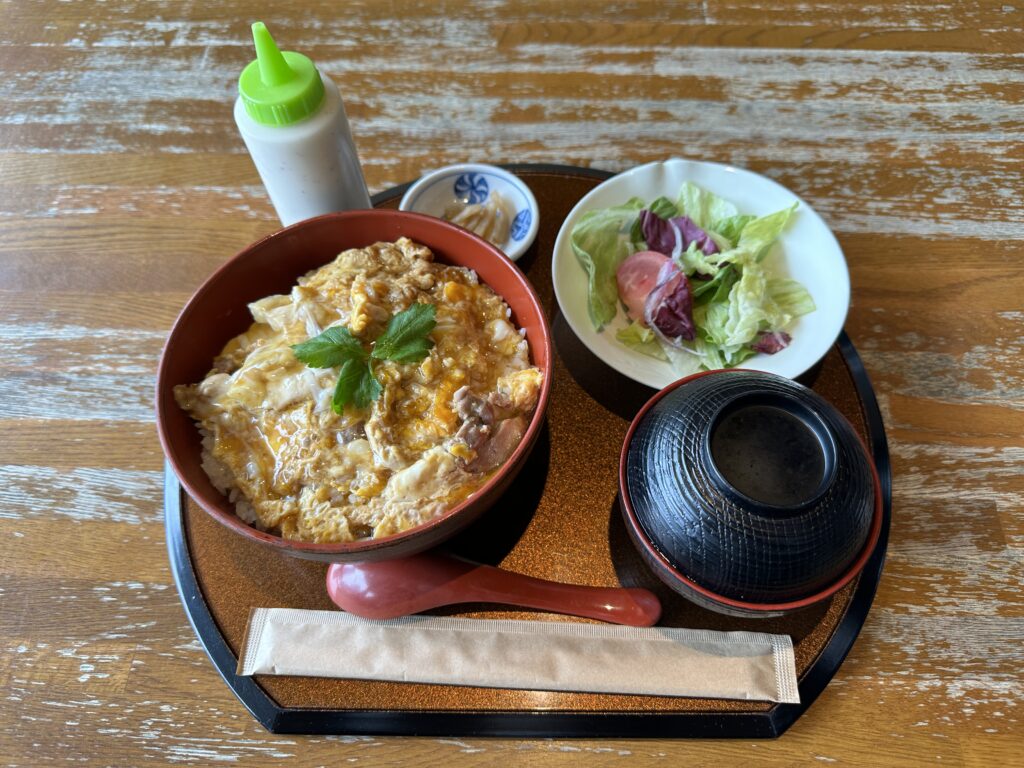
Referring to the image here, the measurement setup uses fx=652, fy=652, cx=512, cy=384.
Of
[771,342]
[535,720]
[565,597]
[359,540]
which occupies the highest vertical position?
[359,540]

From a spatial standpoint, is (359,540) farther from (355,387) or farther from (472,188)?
(472,188)

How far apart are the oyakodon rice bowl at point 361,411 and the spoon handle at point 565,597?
0.22 metres

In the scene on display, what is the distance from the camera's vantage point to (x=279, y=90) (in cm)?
142

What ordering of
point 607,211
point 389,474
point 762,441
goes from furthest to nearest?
1. point 607,211
2. point 389,474
3. point 762,441

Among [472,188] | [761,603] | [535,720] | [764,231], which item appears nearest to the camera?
[761,603]

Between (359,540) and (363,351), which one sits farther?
(363,351)

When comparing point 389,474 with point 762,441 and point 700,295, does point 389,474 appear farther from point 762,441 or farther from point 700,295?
point 700,295

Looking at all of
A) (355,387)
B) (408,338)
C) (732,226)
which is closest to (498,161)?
(732,226)

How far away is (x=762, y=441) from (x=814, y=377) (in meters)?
0.66

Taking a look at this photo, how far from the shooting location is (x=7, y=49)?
2613 mm

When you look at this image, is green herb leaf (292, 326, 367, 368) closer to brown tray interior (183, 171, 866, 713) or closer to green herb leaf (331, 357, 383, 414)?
green herb leaf (331, 357, 383, 414)

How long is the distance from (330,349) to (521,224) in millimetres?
794

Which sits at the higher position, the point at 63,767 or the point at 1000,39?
the point at 1000,39

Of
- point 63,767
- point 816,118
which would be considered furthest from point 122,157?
point 816,118
